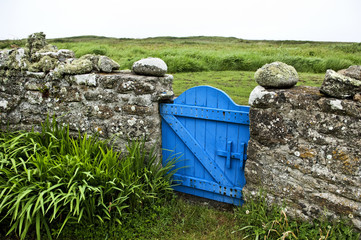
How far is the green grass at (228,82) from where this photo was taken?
632 cm

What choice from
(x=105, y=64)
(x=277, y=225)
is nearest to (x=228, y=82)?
(x=105, y=64)

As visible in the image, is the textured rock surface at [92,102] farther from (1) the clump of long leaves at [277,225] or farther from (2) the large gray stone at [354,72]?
(2) the large gray stone at [354,72]

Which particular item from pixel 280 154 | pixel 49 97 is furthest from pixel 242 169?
pixel 49 97

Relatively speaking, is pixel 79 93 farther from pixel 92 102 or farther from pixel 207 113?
pixel 207 113

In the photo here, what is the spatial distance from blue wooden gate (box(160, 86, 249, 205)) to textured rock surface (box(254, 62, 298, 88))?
0.43 meters

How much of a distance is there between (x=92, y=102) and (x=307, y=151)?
294 centimetres

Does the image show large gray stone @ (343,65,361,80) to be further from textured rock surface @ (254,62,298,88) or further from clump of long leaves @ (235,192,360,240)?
clump of long leaves @ (235,192,360,240)

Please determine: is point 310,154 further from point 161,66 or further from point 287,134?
point 161,66

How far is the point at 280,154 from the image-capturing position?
128 inches

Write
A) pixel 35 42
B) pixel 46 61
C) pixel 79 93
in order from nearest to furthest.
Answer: pixel 79 93 → pixel 46 61 → pixel 35 42

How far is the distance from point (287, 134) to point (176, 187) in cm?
184

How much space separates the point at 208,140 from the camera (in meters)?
3.86

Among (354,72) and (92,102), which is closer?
(354,72)

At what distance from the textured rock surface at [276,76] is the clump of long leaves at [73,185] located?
1631 mm
